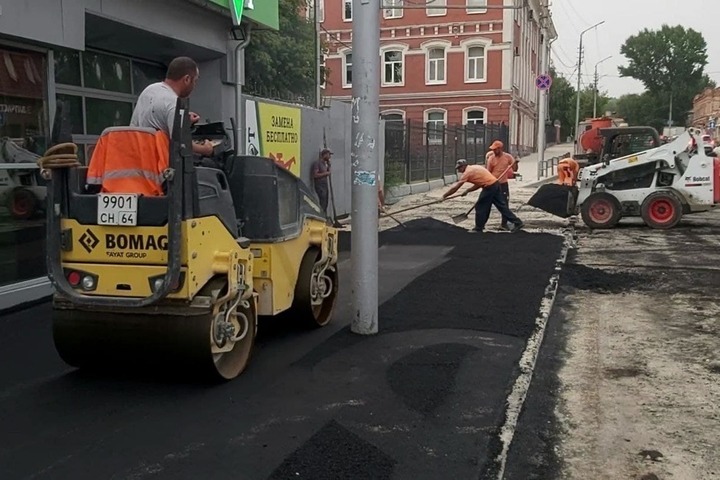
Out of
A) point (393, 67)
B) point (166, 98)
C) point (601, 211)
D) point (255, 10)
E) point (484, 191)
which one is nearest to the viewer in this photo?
point (166, 98)

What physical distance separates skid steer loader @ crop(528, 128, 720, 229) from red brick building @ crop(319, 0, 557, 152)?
97.0 feet

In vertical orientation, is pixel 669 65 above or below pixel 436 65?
above

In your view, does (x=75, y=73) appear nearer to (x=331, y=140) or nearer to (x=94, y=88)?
(x=94, y=88)

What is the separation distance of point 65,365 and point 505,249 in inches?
286

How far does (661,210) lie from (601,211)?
1.10 meters

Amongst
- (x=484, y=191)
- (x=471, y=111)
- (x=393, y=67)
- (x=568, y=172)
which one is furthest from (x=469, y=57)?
(x=484, y=191)

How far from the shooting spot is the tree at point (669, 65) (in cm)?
10038

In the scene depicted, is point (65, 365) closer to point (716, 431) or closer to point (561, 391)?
point (561, 391)

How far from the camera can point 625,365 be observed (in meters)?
5.71

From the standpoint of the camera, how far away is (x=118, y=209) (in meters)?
4.56

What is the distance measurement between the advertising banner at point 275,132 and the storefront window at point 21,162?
404cm

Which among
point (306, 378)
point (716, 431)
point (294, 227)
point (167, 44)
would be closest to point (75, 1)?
point (167, 44)

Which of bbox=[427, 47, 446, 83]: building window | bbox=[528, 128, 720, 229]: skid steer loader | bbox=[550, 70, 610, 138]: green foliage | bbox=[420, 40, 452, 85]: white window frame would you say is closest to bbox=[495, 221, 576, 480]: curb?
bbox=[528, 128, 720, 229]: skid steer loader

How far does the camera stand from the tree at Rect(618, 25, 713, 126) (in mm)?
100375
